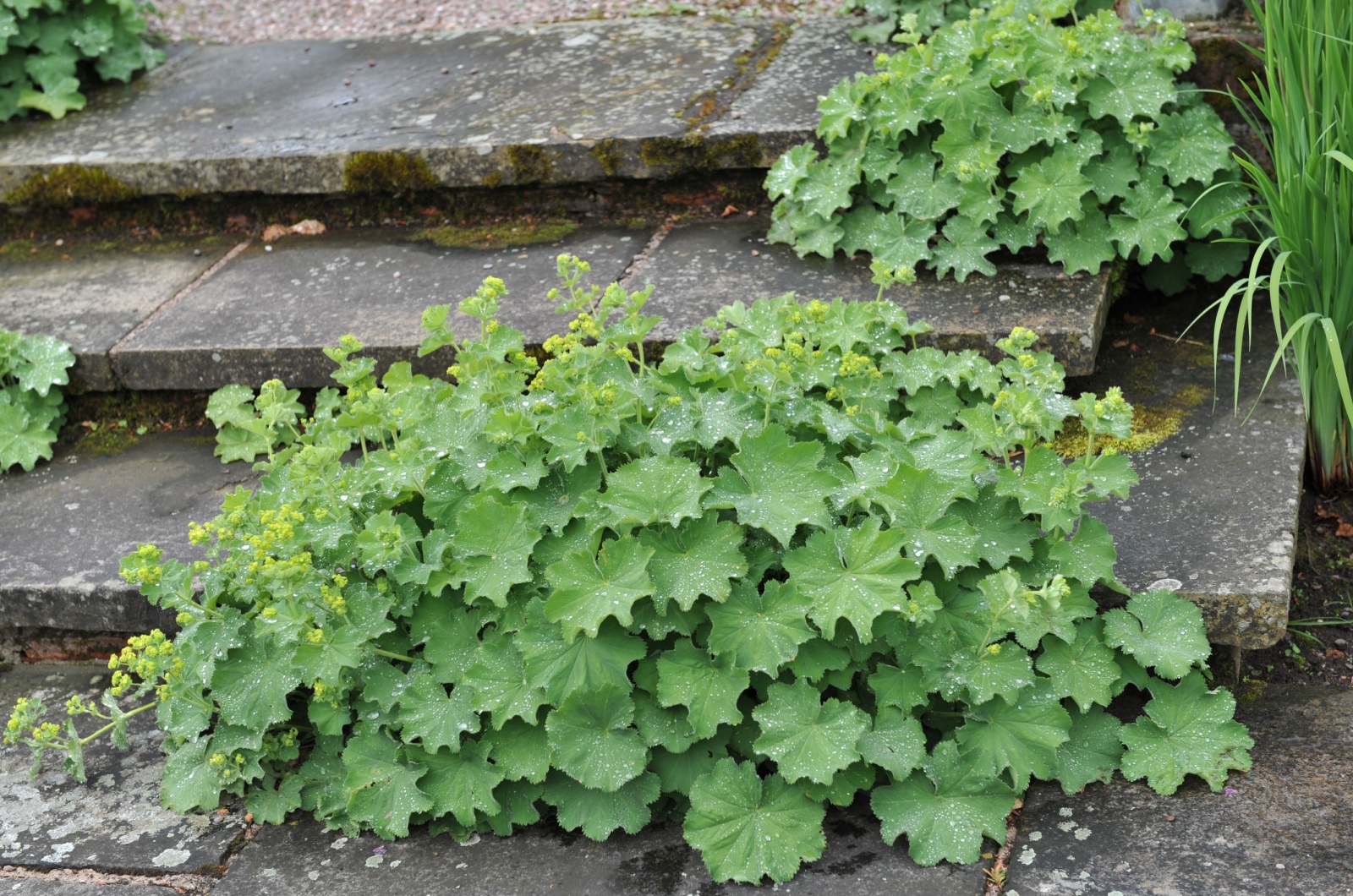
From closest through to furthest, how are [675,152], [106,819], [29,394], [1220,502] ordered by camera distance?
[106,819] < [1220,502] < [29,394] < [675,152]

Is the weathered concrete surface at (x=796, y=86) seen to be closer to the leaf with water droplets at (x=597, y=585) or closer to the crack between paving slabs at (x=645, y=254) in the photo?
the crack between paving slabs at (x=645, y=254)

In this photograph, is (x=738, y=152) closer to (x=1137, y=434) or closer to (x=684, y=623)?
(x=1137, y=434)

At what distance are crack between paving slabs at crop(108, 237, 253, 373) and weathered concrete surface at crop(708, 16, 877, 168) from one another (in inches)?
55.8

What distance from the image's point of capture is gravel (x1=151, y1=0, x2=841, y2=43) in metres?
4.22

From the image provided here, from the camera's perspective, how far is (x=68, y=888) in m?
2.02

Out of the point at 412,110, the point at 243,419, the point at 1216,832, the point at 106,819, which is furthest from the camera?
the point at 412,110

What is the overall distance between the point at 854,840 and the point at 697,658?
378 millimetres

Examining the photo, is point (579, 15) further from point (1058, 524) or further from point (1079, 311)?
point (1058, 524)

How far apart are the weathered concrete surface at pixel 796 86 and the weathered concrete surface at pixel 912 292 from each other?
0.84 ft

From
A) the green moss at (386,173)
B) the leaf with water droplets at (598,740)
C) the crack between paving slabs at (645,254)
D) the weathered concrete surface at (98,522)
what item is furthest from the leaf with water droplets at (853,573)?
the green moss at (386,173)

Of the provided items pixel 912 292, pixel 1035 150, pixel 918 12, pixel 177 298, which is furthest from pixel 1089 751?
pixel 177 298

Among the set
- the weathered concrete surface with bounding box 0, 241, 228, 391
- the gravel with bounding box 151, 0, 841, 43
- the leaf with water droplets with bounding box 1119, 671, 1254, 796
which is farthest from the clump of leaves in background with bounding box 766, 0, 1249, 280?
the weathered concrete surface with bounding box 0, 241, 228, 391

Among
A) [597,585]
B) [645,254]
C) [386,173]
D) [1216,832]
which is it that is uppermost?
[386,173]

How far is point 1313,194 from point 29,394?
294 centimetres
